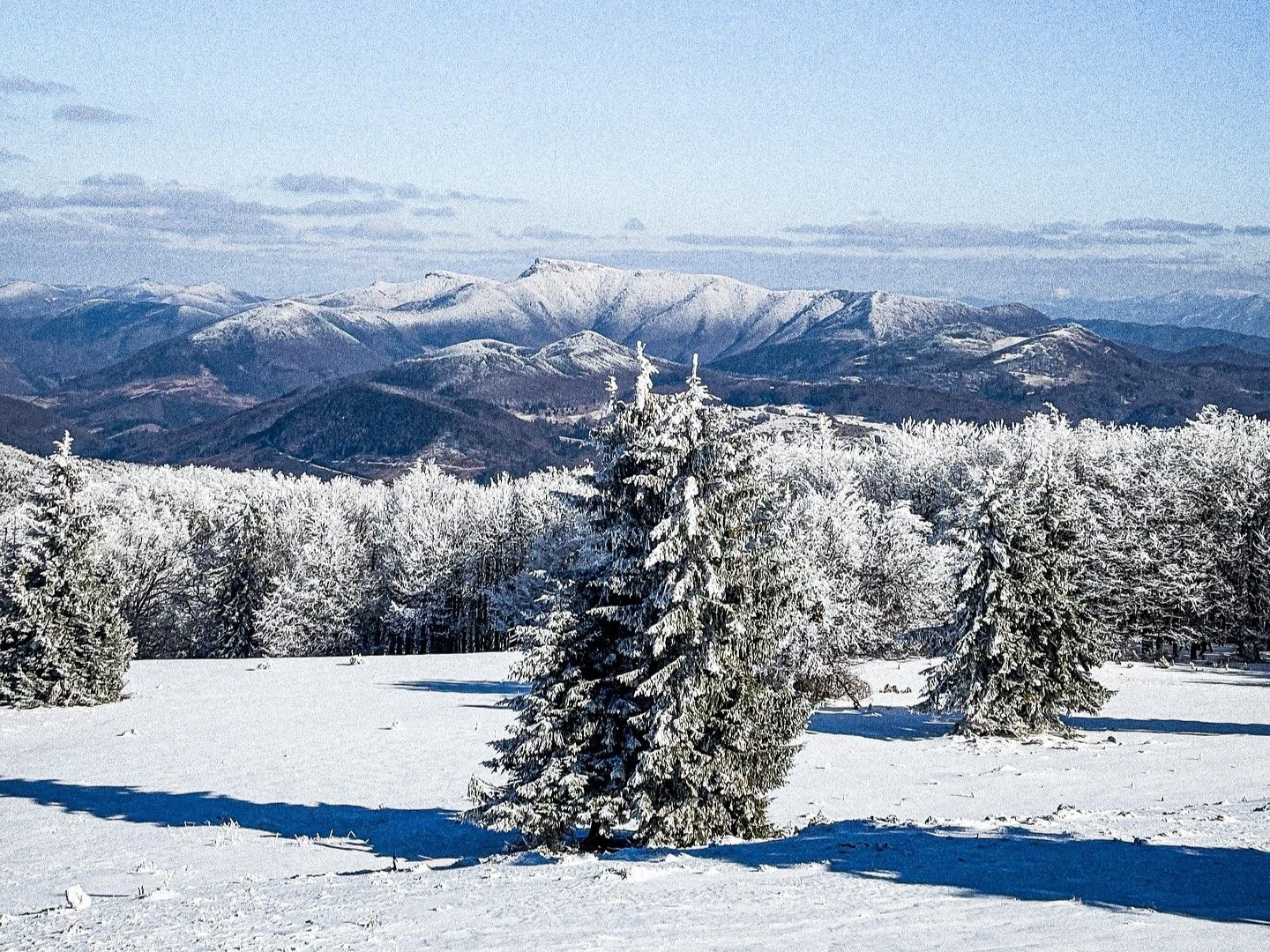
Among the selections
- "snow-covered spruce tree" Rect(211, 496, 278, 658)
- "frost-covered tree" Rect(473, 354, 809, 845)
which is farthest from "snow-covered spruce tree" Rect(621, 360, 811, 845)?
"snow-covered spruce tree" Rect(211, 496, 278, 658)

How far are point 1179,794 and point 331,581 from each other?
66701mm

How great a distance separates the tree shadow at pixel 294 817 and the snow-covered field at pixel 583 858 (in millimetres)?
95

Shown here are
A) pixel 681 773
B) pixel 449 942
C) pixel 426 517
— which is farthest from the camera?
pixel 426 517

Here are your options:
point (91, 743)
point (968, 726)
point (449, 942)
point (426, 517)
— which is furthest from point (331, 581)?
point (449, 942)

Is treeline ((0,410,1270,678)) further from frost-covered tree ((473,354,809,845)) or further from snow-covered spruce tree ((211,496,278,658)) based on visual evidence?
frost-covered tree ((473,354,809,845))

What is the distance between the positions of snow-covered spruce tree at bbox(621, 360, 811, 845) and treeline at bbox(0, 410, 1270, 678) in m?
1.35

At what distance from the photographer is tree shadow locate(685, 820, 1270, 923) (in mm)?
13398

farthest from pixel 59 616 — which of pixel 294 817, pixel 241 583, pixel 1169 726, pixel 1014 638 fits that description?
pixel 1169 726

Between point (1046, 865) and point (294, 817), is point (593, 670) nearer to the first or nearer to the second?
point (294, 817)

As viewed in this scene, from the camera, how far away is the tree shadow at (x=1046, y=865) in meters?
13.4

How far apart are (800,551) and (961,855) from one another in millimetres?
27808

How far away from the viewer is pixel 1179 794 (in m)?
25.0

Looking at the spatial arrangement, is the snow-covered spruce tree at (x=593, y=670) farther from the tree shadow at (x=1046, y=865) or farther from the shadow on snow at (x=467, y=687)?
the shadow on snow at (x=467, y=687)

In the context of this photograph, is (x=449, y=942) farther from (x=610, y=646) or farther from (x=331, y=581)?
(x=331, y=581)
